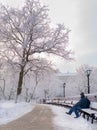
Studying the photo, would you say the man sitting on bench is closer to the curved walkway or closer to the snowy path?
the snowy path

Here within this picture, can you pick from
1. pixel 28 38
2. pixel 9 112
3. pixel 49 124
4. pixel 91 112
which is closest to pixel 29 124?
pixel 49 124

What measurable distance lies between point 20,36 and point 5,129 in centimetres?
1955

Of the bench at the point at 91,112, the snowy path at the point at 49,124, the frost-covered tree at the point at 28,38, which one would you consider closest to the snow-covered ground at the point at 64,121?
the snowy path at the point at 49,124

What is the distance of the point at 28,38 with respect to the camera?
28797 mm

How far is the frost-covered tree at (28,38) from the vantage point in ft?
95.1

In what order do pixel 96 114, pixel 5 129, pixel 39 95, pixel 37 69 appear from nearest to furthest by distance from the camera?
pixel 5 129 → pixel 96 114 → pixel 37 69 → pixel 39 95

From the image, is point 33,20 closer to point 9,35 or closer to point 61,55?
point 9,35

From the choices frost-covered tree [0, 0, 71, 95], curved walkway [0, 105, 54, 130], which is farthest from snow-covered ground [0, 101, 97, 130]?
frost-covered tree [0, 0, 71, 95]

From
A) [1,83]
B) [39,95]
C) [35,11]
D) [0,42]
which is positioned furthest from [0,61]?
[39,95]

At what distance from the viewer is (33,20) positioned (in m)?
29.0

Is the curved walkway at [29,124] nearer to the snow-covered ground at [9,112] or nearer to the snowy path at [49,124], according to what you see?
the snowy path at [49,124]

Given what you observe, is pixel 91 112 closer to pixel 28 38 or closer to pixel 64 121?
pixel 64 121

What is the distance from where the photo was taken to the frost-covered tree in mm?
28984

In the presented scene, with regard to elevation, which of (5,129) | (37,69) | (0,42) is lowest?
(5,129)
